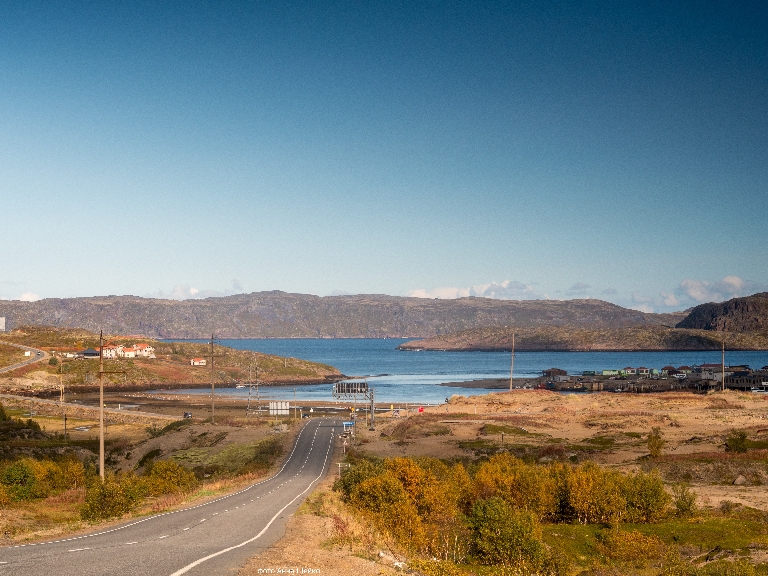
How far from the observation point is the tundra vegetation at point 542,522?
108ft

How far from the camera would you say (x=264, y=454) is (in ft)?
240

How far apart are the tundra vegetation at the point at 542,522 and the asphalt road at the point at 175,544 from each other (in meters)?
3.64

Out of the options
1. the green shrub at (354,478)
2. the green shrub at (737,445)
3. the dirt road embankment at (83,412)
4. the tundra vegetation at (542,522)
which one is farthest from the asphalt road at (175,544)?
the dirt road embankment at (83,412)

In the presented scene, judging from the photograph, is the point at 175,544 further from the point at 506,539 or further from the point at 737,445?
the point at 737,445

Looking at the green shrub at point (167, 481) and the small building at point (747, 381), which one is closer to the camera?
the green shrub at point (167, 481)

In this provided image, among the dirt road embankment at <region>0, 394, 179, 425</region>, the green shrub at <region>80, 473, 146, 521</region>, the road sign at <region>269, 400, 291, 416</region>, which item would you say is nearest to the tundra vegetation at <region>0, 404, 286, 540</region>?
the green shrub at <region>80, 473, 146, 521</region>

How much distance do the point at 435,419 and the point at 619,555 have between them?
7028 cm

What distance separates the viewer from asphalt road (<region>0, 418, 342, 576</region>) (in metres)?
19.6

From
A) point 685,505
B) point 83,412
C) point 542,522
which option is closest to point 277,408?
point 83,412

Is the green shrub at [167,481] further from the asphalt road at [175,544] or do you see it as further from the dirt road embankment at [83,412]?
the dirt road embankment at [83,412]

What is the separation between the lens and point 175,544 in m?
23.8

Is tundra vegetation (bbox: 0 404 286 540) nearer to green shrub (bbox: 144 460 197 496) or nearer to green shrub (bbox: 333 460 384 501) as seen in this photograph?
green shrub (bbox: 144 460 197 496)

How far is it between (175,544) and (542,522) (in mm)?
27214

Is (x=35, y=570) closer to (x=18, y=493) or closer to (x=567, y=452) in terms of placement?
(x=18, y=493)
